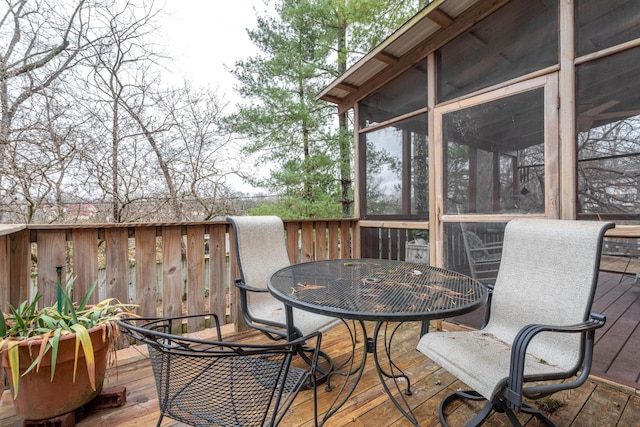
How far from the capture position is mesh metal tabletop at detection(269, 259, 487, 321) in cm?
127

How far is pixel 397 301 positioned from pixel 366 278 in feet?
1.53

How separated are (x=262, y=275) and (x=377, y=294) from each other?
3.75 ft

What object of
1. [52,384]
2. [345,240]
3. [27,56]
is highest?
[27,56]

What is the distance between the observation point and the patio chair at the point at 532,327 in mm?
1323

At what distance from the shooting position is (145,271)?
235 centimetres

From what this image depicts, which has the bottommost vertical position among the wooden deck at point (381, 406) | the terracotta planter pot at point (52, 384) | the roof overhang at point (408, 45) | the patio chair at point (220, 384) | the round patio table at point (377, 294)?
the wooden deck at point (381, 406)

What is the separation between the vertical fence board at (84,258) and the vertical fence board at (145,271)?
265 mm

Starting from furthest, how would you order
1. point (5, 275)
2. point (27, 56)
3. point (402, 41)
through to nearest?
point (27, 56)
point (402, 41)
point (5, 275)

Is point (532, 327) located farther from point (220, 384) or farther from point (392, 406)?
point (220, 384)

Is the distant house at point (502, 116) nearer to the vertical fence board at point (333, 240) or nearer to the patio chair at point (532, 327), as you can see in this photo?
the vertical fence board at point (333, 240)

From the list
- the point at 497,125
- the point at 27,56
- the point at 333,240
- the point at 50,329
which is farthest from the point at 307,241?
the point at 27,56

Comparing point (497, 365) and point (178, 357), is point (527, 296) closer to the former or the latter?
point (497, 365)

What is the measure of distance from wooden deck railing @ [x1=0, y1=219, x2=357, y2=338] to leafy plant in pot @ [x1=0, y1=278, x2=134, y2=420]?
13.1 inches

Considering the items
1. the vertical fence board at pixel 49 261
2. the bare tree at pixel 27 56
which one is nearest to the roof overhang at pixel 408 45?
the vertical fence board at pixel 49 261
